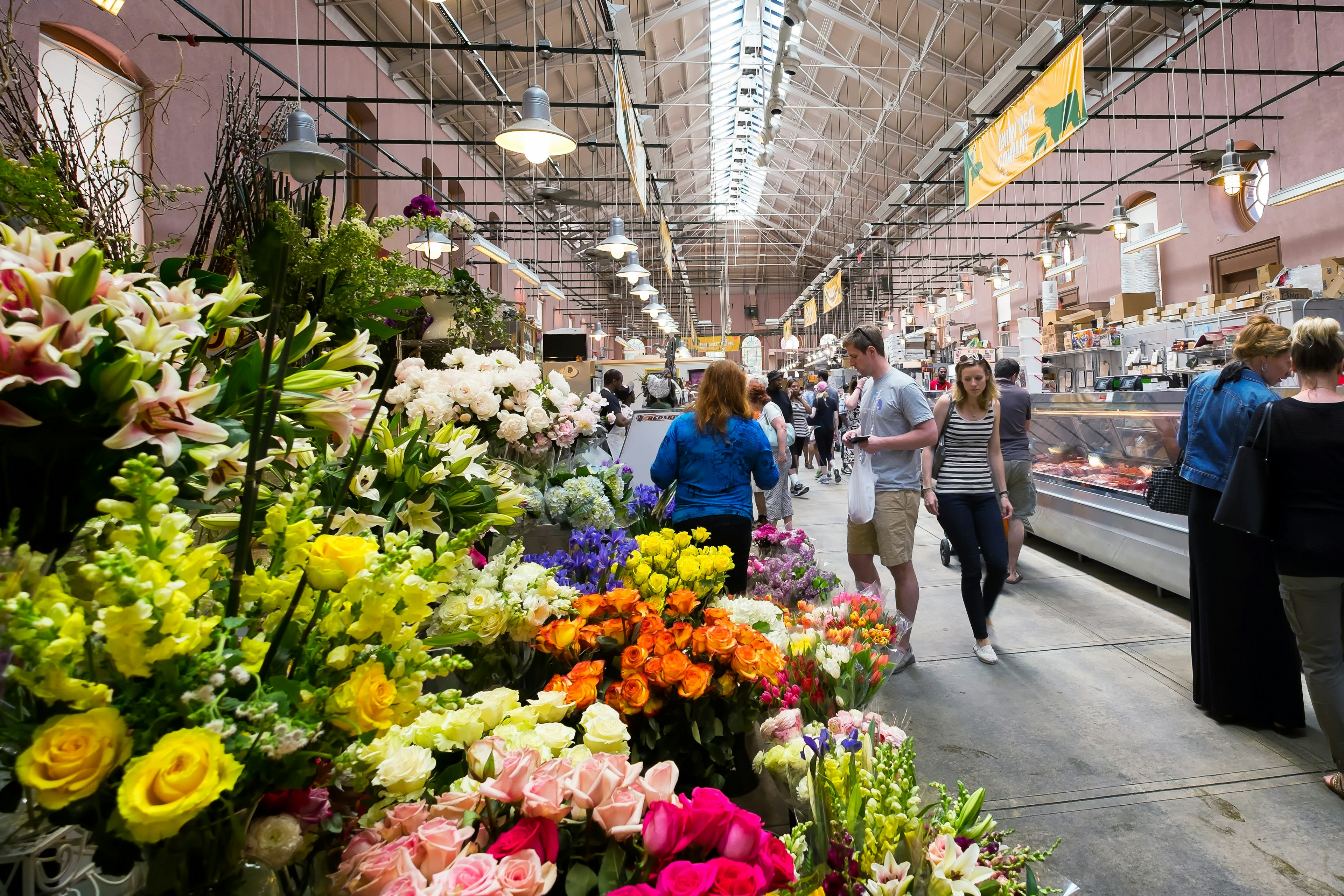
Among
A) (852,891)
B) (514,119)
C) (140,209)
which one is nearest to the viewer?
(852,891)

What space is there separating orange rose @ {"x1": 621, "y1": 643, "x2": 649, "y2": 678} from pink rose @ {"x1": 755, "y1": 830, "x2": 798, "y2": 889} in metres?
0.55

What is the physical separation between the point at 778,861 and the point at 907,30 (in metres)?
15.0

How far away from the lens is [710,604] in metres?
1.73

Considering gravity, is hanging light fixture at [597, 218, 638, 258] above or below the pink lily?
above

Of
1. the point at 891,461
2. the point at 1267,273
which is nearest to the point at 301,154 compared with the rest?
the point at 891,461

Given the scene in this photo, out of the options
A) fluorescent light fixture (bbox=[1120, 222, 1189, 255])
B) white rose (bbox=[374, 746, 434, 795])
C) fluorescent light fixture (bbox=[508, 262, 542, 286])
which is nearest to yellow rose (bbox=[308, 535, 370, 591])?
white rose (bbox=[374, 746, 434, 795])

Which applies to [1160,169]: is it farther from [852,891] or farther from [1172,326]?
[852,891]

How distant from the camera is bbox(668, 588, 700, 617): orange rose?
1506 millimetres

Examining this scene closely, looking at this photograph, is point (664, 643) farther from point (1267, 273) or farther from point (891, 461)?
point (1267, 273)

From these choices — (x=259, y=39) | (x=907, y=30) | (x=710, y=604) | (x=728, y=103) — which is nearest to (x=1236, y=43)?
(x=907, y=30)

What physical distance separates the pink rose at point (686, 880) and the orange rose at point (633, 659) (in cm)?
59

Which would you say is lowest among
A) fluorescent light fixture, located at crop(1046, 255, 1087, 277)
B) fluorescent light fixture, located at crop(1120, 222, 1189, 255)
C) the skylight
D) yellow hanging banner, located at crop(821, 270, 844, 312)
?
fluorescent light fixture, located at crop(1120, 222, 1189, 255)

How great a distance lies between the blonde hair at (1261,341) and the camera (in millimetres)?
2773

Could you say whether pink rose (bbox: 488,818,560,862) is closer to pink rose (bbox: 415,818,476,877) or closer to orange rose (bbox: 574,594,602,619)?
pink rose (bbox: 415,818,476,877)
